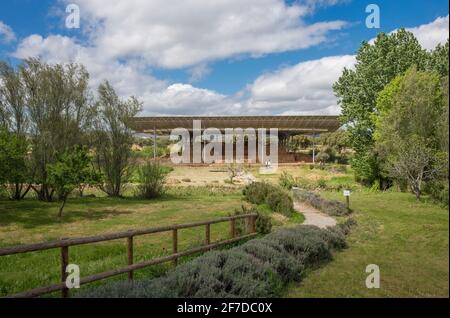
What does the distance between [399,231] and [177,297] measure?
1035 cm

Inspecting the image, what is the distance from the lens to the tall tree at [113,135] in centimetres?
2705

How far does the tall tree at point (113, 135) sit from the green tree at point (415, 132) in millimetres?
17645

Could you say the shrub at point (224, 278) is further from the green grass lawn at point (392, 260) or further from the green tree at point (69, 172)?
the green tree at point (69, 172)

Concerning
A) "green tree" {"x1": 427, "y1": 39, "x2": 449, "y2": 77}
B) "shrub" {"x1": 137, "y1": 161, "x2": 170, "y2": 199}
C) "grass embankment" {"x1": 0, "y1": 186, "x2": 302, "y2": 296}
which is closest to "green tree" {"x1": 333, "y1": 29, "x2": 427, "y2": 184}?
"green tree" {"x1": 427, "y1": 39, "x2": 449, "y2": 77}

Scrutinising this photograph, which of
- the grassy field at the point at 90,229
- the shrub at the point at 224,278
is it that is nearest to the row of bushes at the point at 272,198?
the grassy field at the point at 90,229

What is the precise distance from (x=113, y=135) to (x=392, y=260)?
22.6 metres

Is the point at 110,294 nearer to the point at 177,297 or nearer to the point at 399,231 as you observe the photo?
the point at 177,297

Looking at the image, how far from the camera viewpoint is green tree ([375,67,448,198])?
794 inches

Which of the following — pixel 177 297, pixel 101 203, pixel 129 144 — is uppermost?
pixel 129 144

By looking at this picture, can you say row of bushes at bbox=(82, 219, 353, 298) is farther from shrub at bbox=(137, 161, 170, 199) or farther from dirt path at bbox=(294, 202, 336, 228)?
shrub at bbox=(137, 161, 170, 199)

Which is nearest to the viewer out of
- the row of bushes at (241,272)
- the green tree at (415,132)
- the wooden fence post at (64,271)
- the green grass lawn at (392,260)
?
the row of bushes at (241,272)

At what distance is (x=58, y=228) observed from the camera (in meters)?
15.2

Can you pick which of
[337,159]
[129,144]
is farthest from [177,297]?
[337,159]

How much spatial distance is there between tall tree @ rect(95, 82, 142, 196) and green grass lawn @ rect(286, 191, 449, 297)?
17.6m
